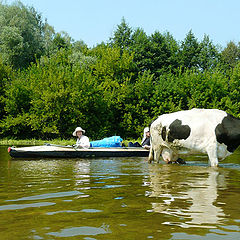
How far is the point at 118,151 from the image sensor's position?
1520 centimetres

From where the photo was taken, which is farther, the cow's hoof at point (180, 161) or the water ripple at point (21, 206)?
the cow's hoof at point (180, 161)

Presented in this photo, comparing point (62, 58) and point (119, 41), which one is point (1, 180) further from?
point (119, 41)

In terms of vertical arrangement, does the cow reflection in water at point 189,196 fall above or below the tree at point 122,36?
below

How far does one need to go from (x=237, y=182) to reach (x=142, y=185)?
6.54 feet

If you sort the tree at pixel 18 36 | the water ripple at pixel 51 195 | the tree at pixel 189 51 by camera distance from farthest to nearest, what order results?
the tree at pixel 189 51, the tree at pixel 18 36, the water ripple at pixel 51 195

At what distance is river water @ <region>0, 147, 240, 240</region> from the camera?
399 cm

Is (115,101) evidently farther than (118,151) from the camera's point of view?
Yes

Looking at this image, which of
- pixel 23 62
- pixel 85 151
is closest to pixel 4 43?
pixel 23 62

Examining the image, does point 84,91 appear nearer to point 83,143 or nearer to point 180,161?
point 83,143

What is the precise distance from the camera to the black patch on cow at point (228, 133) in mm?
11695

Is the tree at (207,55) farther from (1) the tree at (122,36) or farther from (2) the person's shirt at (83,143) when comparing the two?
(2) the person's shirt at (83,143)

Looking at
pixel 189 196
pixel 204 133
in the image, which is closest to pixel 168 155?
pixel 204 133

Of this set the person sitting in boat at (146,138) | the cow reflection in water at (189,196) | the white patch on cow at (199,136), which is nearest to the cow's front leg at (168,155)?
the white patch on cow at (199,136)

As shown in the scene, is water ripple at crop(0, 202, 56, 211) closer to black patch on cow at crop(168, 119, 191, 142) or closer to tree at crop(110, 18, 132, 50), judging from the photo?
black patch on cow at crop(168, 119, 191, 142)
